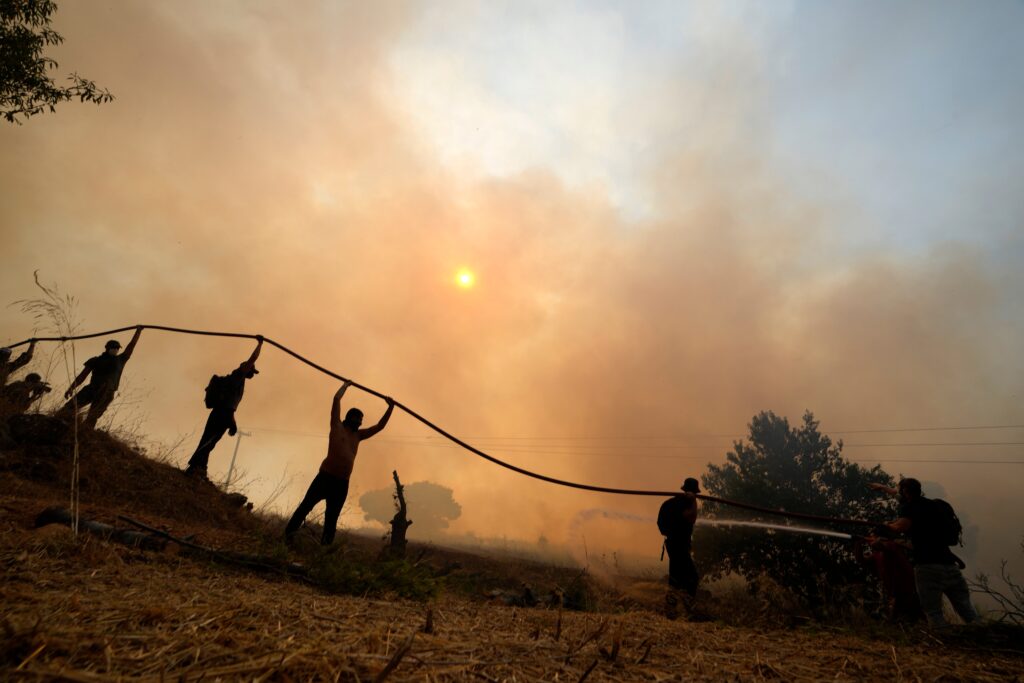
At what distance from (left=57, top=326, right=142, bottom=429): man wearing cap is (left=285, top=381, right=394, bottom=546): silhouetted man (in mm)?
6261

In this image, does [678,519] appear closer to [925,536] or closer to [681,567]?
[681,567]

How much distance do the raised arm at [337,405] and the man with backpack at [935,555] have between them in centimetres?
864

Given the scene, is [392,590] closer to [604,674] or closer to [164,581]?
[164,581]

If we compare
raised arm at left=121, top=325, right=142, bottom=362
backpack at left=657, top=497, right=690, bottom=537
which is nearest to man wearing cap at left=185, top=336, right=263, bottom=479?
raised arm at left=121, top=325, right=142, bottom=362

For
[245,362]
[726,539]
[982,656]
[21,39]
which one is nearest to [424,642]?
[982,656]

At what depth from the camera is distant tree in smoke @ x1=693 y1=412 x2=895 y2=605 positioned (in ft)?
89.4

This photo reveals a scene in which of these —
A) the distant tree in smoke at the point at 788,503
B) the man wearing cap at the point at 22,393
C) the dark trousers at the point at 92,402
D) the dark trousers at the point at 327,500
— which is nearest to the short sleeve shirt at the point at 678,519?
the dark trousers at the point at 327,500

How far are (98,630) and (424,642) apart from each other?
5.01 feet

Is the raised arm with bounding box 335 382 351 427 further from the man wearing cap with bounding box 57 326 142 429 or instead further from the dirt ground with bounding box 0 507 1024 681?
the man wearing cap with bounding box 57 326 142 429

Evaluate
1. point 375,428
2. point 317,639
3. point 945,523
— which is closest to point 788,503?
point 945,523

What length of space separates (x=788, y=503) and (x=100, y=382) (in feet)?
120

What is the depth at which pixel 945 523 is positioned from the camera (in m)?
7.00

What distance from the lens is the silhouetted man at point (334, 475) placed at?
22.9 feet

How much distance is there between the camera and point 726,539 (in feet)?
99.1
